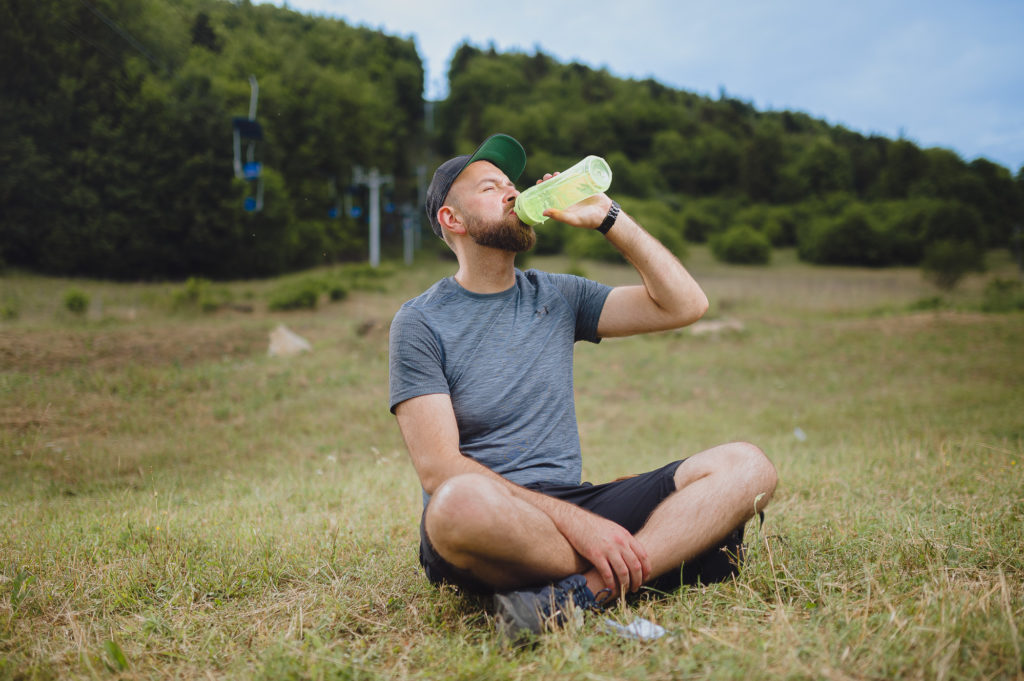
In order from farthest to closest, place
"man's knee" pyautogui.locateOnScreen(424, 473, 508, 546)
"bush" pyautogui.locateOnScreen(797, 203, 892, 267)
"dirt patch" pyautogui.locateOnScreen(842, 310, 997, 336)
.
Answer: "bush" pyautogui.locateOnScreen(797, 203, 892, 267) < "dirt patch" pyautogui.locateOnScreen(842, 310, 997, 336) < "man's knee" pyautogui.locateOnScreen(424, 473, 508, 546)

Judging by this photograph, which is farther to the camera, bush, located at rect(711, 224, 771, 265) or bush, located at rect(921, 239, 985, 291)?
bush, located at rect(711, 224, 771, 265)

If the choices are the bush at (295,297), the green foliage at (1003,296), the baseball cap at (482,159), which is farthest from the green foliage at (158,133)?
the green foliage at (1003,296)

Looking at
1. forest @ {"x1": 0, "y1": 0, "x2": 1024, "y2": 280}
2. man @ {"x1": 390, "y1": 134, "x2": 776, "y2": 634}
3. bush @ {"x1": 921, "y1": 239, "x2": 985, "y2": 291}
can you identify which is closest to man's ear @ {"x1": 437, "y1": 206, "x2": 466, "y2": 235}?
man @ {"x1": 390, "y1": 134, "x2": 776, "y2": 634}

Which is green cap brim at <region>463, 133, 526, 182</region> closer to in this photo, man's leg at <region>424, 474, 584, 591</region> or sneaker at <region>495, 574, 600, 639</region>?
man's leg at <region>424, 474, 584, 591</region>

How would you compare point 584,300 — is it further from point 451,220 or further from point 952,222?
point 952,222

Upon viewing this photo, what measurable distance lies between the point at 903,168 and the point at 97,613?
211 ft

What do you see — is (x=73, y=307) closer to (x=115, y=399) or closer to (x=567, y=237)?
(x=115, y=399)

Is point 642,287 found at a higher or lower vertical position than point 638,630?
higher

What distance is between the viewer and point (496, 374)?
2256 millimetres

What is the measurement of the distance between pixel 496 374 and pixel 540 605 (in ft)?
2.63

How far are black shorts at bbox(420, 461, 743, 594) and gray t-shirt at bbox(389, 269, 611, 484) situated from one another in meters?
0.07

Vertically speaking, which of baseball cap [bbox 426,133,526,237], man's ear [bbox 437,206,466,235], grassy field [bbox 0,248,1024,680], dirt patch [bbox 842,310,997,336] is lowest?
grassy field [bbox 0,248,1024,680]

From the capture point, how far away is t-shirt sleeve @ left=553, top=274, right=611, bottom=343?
2.56 meters

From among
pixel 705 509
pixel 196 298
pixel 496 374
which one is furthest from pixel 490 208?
pixel 196 298
